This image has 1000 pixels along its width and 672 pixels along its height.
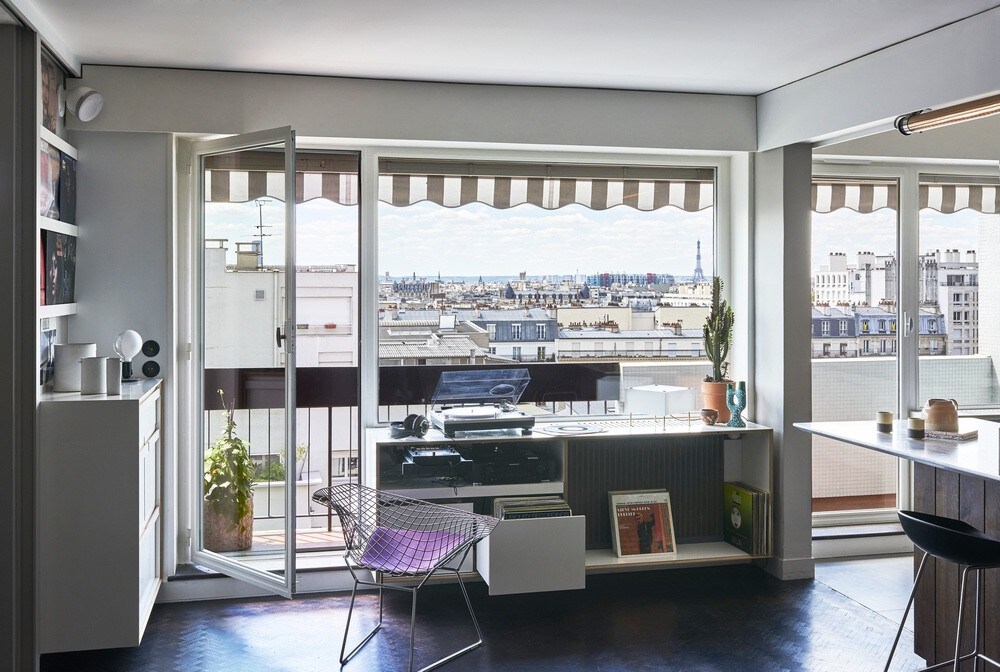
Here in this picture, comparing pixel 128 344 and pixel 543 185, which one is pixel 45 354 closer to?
pixel 128 344

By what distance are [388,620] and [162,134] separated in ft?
8.05

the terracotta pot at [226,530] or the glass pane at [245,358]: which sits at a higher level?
the glass pane at [245,358]

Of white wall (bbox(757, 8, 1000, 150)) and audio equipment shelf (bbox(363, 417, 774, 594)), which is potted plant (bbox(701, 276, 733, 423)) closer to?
audio equipment shelf (bbox(363, 417, 774, 594))

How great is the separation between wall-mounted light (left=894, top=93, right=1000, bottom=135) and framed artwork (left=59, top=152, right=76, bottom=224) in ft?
11.6

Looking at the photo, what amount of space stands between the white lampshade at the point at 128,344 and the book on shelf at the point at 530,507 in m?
1.79

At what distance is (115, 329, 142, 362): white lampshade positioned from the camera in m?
3.66

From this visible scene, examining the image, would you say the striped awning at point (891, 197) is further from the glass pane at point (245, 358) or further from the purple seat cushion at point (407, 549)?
the glass pane at point (245, 358)

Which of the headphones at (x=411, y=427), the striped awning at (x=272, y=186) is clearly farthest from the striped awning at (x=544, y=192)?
the headphones at (x=411, y=427)

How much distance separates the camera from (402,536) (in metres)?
3.53

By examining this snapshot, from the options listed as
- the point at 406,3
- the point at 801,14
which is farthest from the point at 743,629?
the point at 406,3

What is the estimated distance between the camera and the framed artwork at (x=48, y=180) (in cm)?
320

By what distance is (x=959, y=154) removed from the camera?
475cm

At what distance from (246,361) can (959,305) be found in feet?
13.2

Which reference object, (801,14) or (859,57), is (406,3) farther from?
(859,57)
